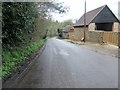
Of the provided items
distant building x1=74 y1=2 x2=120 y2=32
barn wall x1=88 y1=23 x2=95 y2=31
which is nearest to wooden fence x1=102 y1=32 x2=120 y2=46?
barn wall x1=88 y1=23 x2=95 y2=31

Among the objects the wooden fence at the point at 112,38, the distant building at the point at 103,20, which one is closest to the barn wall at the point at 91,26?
the distant building at the point at 103,20

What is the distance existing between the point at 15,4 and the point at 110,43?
19276mm

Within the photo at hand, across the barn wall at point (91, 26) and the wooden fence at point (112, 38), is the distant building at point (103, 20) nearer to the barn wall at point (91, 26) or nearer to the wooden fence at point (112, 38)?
the barn wall at point (91, 26)

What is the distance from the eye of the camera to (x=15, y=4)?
918 cm

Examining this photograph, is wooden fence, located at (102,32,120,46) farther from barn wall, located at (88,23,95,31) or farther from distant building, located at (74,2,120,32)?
distant building, located at (74,2,120,32)

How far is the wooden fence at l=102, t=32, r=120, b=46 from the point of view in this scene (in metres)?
24.3

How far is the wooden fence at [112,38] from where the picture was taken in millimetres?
24281

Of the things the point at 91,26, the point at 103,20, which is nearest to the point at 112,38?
Answer: the point at 91,26

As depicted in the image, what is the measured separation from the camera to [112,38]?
26.0 meters

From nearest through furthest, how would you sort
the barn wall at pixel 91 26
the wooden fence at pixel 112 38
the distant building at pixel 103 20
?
the wooden fence at pixel 112 38 < the barn wall at pixel 91 26 < the distant building at pixel 103 20

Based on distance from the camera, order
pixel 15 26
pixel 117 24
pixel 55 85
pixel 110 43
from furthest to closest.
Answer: pixel 117 24 < pixel 110 43 < pixel 15 26 < pixel 55 85

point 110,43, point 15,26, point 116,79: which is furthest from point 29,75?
point 110,43

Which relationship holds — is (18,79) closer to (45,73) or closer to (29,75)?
(29,75)

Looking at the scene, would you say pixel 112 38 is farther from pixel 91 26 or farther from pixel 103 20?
pixel 103 20
